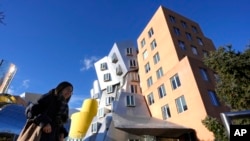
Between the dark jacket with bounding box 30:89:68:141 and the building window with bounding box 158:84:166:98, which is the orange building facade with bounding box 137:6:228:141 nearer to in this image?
the building window with bounding box 158:84:166:98

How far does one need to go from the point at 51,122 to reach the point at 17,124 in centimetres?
2413

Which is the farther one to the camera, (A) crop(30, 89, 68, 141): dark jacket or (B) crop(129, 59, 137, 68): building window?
(B) crop(129, 59, 137, 68): building window

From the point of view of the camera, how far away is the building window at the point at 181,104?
21.2 metres

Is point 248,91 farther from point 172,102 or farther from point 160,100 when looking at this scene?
point 160,100

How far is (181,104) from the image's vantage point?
21688 mm

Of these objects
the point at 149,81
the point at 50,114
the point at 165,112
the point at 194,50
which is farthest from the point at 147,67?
the point at 50,114

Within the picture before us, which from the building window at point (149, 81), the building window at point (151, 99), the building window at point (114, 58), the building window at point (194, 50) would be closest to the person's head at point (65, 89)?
the building window at point (151, 99)

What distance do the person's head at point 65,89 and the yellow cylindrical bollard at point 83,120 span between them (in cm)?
3560

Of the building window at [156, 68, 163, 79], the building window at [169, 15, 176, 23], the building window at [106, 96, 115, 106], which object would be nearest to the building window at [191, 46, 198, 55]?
the building window at [169, 15, 176, 23]

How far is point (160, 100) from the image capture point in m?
25.6

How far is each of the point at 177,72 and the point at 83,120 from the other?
23889mm

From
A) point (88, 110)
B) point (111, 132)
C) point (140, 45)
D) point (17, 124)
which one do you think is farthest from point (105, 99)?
point (17, 124)

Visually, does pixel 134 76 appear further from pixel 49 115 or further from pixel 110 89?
pixel 49 115

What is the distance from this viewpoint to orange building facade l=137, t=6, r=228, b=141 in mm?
19500
